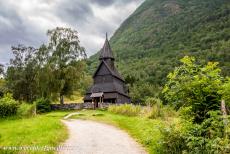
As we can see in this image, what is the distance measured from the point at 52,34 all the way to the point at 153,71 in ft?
254

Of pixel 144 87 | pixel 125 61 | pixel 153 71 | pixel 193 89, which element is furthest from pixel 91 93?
pixel 125 61

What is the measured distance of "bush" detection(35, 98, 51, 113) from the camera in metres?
54.5

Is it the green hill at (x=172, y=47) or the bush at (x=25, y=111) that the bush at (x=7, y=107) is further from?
the green hill at (x=172, y=47)

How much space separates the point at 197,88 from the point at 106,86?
5006 cm

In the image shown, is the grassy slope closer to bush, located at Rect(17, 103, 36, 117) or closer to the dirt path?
bush, located at Rect(17, 103, 36, 117)

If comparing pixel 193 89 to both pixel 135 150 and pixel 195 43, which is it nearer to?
pixel 135 150

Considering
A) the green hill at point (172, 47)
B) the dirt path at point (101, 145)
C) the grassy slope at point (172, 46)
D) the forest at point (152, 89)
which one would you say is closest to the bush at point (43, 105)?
the forest at point (152, 89)

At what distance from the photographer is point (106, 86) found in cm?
6322

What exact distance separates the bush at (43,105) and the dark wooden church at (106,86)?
8037 mm

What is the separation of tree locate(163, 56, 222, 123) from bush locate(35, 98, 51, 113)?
42.9m

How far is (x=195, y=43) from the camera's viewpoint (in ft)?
553

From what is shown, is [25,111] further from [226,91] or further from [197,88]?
[226,91]

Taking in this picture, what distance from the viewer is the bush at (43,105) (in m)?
54.5

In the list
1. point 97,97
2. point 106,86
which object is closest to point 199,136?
point 97,97
